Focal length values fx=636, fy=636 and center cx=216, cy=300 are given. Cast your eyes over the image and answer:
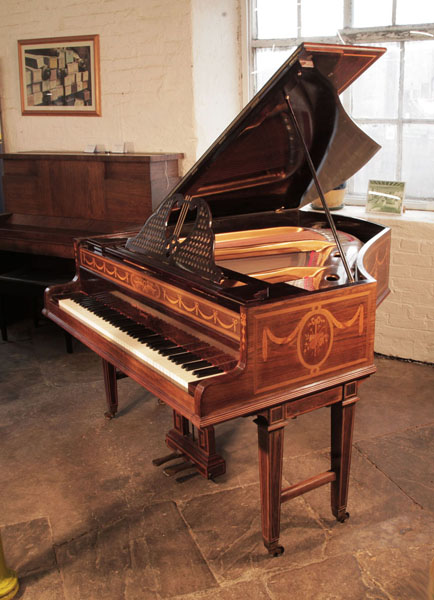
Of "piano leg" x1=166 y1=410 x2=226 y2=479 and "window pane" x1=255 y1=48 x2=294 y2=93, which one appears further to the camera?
"window pane" x1=255 y1=48 x2=294 y2=93

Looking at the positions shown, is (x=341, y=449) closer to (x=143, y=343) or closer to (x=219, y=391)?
(x=219, y=391)

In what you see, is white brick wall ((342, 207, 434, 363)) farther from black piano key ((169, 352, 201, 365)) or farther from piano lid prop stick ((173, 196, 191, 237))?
black piano key ((169, 352, 201, 365))

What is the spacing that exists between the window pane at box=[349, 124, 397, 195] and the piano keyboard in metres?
2.38

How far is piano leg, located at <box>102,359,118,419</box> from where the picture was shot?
347 cm

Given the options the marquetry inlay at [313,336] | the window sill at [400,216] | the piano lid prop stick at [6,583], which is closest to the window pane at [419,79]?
the window sill at [400,216]

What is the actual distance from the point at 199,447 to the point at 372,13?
304 centimetres

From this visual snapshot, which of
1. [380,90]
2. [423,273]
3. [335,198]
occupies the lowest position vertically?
[423,273]

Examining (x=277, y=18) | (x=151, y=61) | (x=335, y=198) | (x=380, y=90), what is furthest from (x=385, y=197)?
(x=151, y=61)

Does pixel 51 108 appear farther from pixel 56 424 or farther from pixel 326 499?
pixel 326 499

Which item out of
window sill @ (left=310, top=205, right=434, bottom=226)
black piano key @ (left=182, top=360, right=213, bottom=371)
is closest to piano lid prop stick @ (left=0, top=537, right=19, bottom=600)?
black piano key @ (left=182, top=360, right=213, bottom=371)

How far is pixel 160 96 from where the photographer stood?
4.39 meters

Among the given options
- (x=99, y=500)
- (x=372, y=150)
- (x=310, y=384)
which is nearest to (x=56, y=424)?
(x=99, y=500)

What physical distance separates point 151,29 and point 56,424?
2658mm

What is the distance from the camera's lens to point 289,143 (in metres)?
2.88
